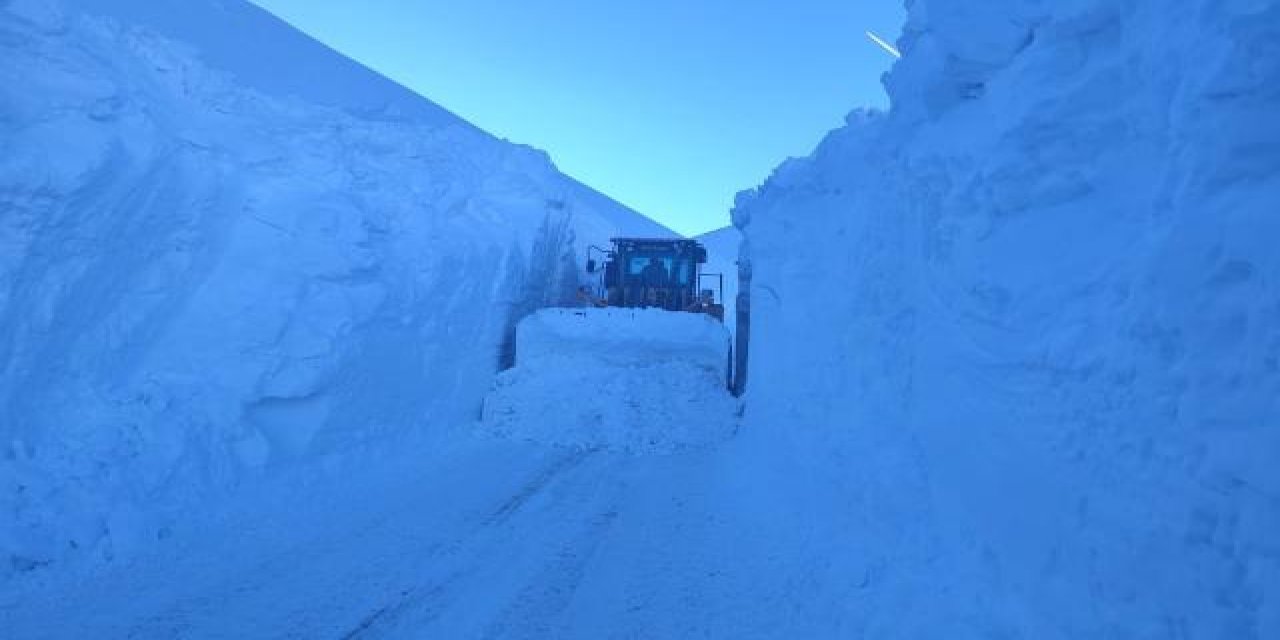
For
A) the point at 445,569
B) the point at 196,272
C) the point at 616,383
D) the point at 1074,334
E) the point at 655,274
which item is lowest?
the point at 445,569

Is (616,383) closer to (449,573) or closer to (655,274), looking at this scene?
(655,274)

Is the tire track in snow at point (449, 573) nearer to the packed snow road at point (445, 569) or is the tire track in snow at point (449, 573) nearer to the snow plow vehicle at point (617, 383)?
the packed snow road at point (445, 569)

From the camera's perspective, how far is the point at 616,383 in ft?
41.2

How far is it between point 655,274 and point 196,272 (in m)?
10.8

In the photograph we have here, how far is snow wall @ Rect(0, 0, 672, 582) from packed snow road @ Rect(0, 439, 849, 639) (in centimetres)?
72

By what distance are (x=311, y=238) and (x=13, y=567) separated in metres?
5.06

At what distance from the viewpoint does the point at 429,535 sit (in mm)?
6141

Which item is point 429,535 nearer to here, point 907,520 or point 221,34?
point 907,520

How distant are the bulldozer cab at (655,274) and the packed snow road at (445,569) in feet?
29.4

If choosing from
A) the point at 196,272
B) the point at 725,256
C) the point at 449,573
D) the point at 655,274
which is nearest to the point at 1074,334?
the point at 449,573

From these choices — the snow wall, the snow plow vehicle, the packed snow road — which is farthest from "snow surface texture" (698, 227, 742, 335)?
the packed snow road

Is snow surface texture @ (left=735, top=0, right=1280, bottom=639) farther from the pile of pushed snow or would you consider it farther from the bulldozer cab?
the bulldozer cab

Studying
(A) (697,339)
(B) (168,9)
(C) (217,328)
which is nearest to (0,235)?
(C) (217,328)

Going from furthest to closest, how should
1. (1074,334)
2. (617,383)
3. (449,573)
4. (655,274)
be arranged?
(655,274)
(617,383)
(449,573)
(1074,334)
